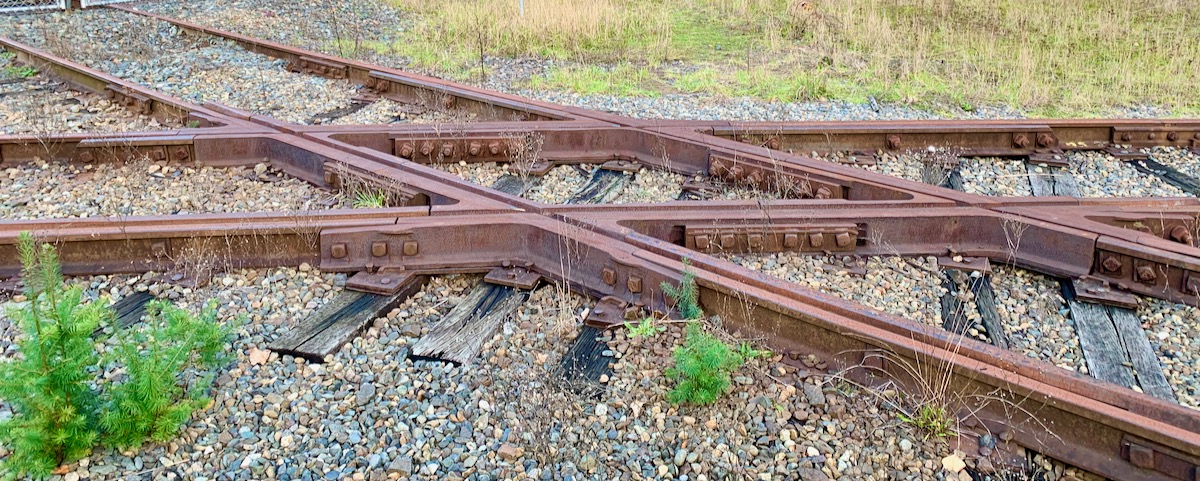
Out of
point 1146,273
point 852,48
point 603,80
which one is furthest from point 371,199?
point 852,48

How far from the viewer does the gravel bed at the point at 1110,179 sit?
6637 mm

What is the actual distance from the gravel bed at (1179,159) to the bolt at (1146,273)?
2844 millimetres

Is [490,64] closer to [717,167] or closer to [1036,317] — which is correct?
[717,167]

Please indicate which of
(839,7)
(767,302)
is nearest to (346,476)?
(767,302)

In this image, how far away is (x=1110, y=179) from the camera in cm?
693

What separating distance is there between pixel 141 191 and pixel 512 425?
3909 mm

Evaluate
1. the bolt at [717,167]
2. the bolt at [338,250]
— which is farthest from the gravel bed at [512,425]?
the bolt at [717,167]

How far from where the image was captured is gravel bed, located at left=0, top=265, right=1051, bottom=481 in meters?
3.43

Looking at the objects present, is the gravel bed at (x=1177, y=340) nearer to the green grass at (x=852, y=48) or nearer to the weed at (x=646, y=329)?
the weed at (x=646, y=329)

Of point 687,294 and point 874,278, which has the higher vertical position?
point 687,294

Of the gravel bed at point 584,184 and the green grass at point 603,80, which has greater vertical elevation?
the green grass at point 603,80

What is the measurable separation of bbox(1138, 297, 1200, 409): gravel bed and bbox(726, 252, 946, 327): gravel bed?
0.96m

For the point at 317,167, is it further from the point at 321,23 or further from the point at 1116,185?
the point at 321,23

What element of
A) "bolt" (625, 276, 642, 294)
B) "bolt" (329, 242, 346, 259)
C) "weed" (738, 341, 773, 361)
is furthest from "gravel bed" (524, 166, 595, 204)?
"weed" (738, 341, 773, 361)
